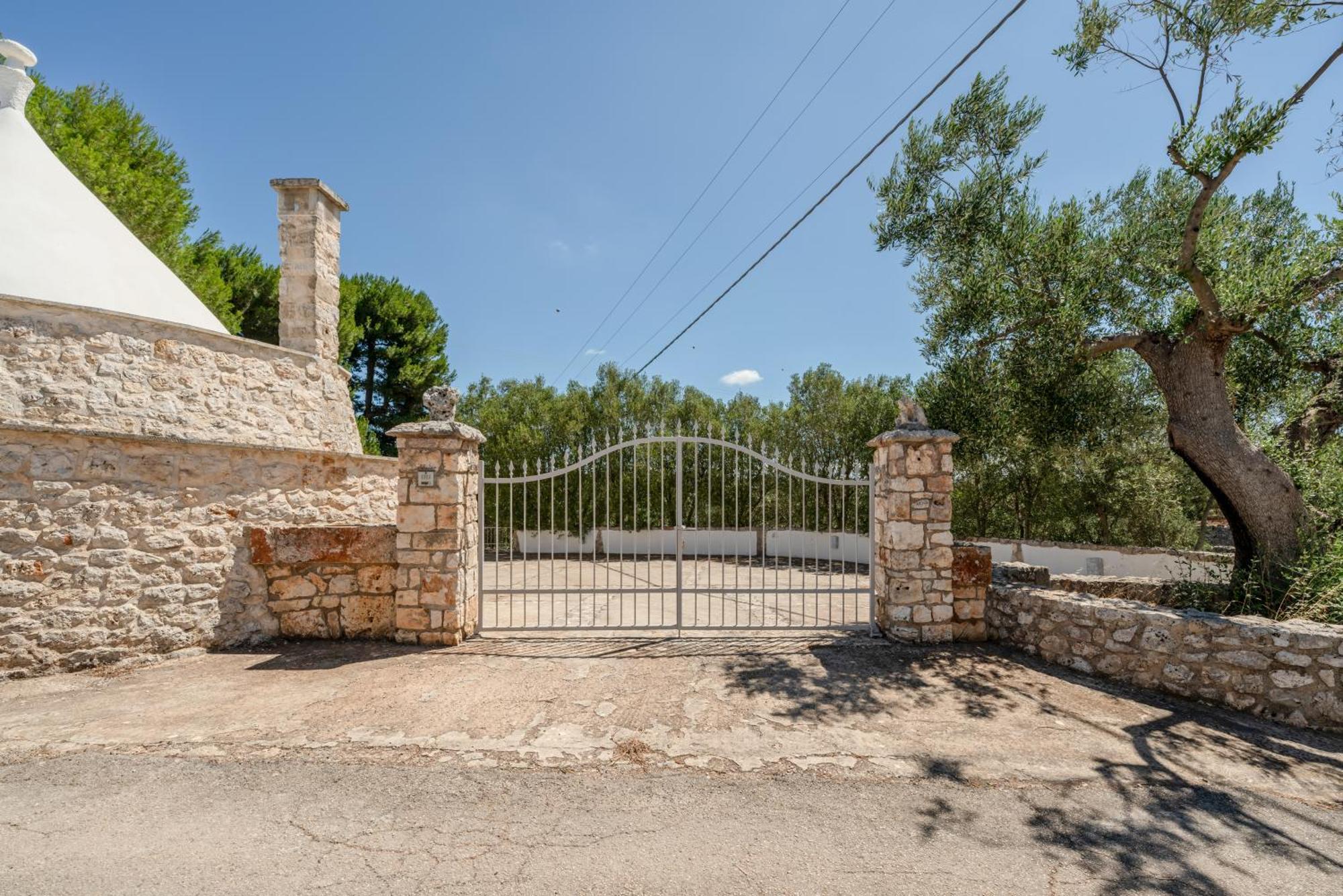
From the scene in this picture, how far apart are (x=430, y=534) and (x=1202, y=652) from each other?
6.52 m

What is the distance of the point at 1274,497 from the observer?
5.39 metres

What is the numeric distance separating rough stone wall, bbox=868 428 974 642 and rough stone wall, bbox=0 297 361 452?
655 cm

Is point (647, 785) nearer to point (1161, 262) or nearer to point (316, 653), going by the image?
point (316, 653)

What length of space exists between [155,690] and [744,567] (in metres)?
10.6

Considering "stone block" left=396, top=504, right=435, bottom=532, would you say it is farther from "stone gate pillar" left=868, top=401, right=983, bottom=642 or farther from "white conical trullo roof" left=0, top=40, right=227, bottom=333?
"stone gate pillar" left=868, top=401, right=983, bottom=642

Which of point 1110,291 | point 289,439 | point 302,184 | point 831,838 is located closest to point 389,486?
point 289,439

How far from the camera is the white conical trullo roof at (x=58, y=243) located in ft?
20.7

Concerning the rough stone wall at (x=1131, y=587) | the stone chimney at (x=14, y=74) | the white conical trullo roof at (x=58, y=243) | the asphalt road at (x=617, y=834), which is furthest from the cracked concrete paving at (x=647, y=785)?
the stone chimney at (x=14, y=74)

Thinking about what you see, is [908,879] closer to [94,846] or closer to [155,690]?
[94,846]

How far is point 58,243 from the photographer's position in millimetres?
6699

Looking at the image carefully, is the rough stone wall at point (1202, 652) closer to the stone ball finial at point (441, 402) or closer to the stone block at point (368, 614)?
the stone ball finial at point (441, 402)

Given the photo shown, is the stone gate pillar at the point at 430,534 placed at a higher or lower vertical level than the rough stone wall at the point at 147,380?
lower

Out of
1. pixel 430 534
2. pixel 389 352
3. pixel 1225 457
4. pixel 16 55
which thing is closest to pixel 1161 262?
pixel 1225 457

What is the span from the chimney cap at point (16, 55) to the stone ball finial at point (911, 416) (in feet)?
41.0
